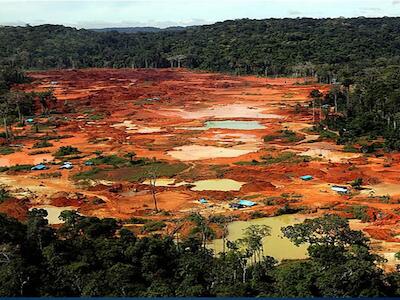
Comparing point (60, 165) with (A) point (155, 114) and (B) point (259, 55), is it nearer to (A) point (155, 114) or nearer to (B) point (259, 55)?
(A) point (155, 114)

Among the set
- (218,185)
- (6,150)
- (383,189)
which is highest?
(6,150)

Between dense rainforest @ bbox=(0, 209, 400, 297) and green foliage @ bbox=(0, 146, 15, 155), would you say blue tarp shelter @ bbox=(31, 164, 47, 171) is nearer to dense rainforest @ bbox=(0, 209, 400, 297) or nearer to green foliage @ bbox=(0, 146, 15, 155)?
green foliage @ bbox=(0, 146, 15, 155)

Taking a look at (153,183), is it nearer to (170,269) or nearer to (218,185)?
(218,185)

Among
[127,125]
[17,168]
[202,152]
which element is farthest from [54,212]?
[127,125]

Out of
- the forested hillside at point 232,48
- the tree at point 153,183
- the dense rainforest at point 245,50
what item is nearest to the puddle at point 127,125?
the tree at point 153,183

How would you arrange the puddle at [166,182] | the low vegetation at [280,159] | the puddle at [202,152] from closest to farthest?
1. the puddle at [166,182]
2. the low vegetation at [280,159]
3. the puddle at [202,152]

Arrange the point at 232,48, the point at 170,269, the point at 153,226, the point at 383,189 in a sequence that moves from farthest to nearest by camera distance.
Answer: the point at 232,48
the point at 383,189
the point at 153,226
the point at 170,269

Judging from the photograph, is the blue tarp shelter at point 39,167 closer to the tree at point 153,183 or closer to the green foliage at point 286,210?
the tree at point 153,183

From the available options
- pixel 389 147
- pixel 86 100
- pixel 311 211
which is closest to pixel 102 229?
pixel 311 211
